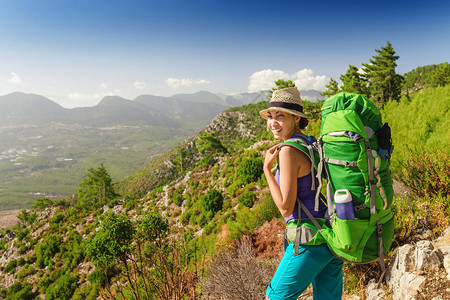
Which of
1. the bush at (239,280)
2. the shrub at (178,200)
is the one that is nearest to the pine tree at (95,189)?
the shrub at (178,200)

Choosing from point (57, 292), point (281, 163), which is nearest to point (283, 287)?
point (281, 163)

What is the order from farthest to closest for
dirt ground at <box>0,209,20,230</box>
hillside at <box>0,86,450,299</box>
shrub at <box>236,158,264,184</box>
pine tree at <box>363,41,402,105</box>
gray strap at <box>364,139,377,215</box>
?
dirt ground at <box>0,209,20,230</box> → pine tree at <box>363,41,402,105</box> → shrub at <box>236,158,264,184</box> → hillside at <box>0,86,450,299</box> → gray strap at <box>364,139,377,215</box>

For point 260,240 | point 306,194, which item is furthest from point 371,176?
point 260,240

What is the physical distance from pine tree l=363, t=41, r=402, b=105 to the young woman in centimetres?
3398

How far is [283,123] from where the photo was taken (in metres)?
1.71

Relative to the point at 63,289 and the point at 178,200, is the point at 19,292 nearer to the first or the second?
the point at 63,289

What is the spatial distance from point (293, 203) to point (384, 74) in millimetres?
37930

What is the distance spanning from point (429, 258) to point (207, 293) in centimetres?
281

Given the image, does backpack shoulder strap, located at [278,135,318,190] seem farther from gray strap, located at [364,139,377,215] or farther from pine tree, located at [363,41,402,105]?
pine tree, located at [363,41,402,105]

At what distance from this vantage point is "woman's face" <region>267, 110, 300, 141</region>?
5.60ft

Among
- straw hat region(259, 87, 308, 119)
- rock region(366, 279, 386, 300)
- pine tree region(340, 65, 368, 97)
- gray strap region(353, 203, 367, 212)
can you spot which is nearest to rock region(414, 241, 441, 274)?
rock region(366, 279, 386, 300)

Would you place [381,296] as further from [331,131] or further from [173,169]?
[173,169]

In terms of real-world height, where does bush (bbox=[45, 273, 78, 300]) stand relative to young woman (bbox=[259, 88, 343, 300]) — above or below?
below

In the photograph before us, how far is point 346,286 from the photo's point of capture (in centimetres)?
275
